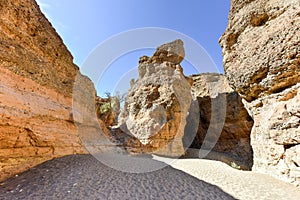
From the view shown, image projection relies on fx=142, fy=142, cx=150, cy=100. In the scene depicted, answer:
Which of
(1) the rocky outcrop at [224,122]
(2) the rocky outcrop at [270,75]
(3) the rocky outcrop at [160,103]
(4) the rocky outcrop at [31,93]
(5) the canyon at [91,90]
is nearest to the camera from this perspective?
(4) the rocky outcrop at [31,93]

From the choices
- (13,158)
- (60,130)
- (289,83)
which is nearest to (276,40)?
(289,83)

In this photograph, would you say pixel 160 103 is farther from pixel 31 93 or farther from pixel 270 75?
pixel 31 93

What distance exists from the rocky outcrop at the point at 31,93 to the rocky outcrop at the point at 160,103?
6.18 m

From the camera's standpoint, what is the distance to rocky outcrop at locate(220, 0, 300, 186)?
569 cm

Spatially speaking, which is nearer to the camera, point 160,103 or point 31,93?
point 31,93

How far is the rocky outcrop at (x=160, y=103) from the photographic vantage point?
40.9 ft

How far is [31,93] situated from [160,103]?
9.52 meters

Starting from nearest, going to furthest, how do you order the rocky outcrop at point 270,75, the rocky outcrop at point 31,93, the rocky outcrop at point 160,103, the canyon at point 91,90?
1. the rocky outcrop at point 31,93
2. the canyon at point 91,90
3. the rocky outcrop at point 270,75
4. the rocky outcrop at point 160,103

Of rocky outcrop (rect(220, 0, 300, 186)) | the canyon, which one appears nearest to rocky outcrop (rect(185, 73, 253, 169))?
the canyon

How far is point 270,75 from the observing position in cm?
676

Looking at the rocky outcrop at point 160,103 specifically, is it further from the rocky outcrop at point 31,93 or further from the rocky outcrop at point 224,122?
the rocky outcrop at point 224,122

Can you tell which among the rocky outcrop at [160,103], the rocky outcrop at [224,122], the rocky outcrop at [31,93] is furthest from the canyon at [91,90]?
the rocky outcrop at [224,122]

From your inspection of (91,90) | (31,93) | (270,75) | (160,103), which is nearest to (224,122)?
(160,103)

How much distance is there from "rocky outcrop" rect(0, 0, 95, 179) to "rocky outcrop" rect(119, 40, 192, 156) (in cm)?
618
